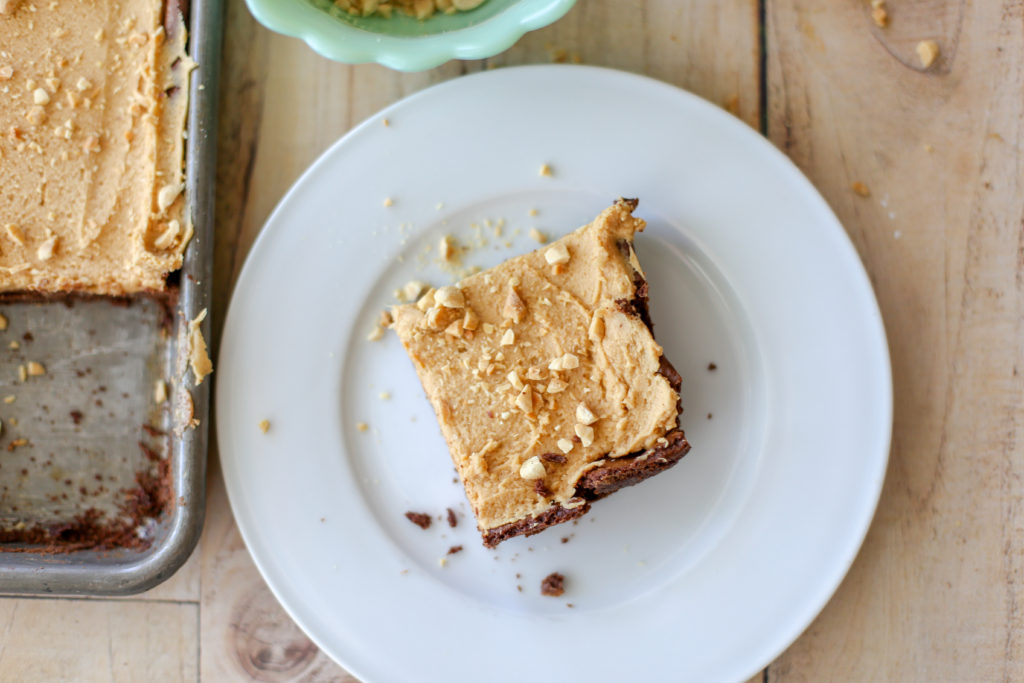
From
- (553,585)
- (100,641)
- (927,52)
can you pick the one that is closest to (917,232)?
(927,52)

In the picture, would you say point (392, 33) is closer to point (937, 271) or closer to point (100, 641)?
point (937, 271)

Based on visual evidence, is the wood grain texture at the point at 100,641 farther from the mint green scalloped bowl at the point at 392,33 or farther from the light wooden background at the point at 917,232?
the mint green scalloped bowl at the point at 392,33

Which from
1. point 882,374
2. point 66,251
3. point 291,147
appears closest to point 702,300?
point 882,374

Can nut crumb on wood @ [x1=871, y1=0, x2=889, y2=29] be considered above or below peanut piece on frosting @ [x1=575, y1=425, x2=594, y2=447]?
above

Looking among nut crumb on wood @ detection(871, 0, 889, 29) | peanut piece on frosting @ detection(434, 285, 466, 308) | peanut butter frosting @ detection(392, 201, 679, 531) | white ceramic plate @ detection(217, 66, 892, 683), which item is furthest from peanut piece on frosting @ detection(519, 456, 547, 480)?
nut crumb on wood @ detection(871, 0, 889, 29)

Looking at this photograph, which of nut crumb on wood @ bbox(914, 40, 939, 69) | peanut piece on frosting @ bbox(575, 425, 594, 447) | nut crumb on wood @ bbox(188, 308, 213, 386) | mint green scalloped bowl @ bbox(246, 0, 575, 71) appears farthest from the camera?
nut crumb on wood @ bbox(914, 40, 939, 69)

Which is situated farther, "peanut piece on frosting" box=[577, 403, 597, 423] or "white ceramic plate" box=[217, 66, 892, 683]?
"white ceramic plate" box=[217, 66, 892, 683]

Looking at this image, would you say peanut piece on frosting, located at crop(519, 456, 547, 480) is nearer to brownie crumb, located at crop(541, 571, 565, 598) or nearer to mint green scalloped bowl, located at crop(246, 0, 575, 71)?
brownie crumb, located at crop(541, 571, 565, 598)
